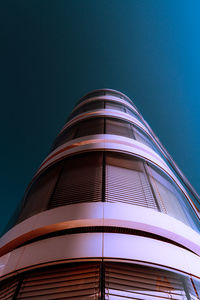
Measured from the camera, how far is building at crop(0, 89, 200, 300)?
2.76 metres

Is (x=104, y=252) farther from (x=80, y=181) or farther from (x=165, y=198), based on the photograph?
(x=165, y=198)

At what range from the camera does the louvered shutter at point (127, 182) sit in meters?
4.42

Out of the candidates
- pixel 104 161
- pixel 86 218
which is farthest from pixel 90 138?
pixel 86 218

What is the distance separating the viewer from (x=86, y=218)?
358 cm

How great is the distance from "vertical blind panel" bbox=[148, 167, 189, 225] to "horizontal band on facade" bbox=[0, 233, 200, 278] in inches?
53.3

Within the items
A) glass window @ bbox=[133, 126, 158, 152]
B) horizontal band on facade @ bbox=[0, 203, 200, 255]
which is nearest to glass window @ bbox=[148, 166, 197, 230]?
horizontal band on facade @ bbox=[0, 203, 200, 255]

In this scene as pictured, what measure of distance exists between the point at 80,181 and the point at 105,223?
64.9 inches

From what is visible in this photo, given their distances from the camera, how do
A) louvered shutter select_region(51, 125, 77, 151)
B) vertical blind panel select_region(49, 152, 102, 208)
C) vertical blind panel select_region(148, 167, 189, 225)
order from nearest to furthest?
vertical blind panel select_region(49, 152, 102, 208)
vertical blind panel select_region(148, 167, 189, 225)
louvered shutter select_region(51, 125, 77, 151)

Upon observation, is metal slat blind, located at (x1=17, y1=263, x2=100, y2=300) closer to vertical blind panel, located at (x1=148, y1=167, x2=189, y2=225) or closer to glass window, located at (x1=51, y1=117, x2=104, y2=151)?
vertical blind panel, located at (x1=148, y1=167, x2=189, y2=225)

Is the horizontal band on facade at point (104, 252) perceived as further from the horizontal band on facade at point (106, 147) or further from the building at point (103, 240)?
the horizontal band on facade at point (106, 147)

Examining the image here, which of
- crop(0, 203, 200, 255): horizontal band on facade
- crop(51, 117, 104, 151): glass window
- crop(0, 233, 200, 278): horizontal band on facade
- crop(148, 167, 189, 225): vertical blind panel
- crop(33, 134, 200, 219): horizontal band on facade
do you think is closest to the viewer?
crop(0, 233, 200, 278): horizontal band on facade

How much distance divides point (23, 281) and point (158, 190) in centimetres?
381

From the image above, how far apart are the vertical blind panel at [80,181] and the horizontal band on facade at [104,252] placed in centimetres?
114

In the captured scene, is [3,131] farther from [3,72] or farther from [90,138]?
[90,138]
